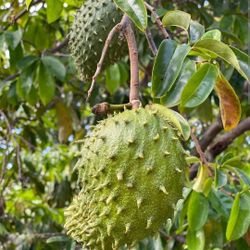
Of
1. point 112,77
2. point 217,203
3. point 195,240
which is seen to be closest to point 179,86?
point 195,240

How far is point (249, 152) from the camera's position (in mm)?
4695

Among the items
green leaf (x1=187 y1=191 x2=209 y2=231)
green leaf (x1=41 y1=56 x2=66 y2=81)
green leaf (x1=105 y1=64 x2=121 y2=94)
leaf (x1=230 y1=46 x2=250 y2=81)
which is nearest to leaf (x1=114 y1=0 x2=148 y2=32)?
leaf (x1=230 y1=46 x2=250 y2=81)

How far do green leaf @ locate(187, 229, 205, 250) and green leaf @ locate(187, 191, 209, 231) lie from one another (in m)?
0.04

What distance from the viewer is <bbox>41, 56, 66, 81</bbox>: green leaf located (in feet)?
9.48

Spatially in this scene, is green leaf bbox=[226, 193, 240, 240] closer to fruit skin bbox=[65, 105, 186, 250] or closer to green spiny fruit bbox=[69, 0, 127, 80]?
fruit skin bbox=[65, 105, 186, 250]

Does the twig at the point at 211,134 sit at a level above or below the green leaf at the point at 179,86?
below

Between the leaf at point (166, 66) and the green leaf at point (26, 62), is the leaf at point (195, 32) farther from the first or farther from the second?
the green leaf at point (26, 62)

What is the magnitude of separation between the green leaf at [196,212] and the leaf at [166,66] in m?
0.55

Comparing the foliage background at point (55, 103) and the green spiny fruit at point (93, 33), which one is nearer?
the green spiny fruit at point (93, 33)

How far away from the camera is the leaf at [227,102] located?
5.38ft

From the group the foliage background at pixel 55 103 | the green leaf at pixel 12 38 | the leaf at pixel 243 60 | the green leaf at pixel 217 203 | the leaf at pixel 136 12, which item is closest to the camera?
the leaf at pixel 136 12

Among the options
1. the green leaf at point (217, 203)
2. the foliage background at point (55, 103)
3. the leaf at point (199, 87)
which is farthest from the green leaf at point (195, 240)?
the leaf at point (199, 87)

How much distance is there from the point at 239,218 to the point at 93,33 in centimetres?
74

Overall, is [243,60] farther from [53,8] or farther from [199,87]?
[53,8]
